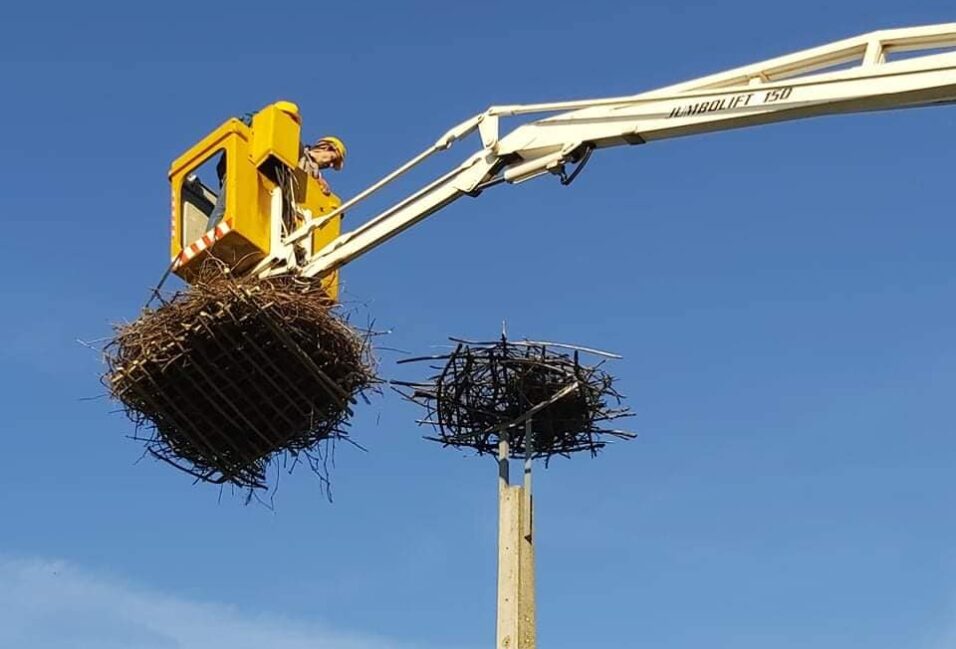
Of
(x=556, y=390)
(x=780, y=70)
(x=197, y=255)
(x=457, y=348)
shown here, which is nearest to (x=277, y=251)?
(x=197, y=255)

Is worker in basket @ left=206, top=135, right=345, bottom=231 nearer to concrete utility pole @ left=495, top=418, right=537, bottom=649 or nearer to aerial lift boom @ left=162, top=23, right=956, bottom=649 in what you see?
aerial lift boom @ left=162, top=23, right=956, bottom=649

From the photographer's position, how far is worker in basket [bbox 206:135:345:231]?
1617 centimetres

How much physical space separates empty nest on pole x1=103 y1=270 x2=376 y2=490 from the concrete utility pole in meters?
1.75

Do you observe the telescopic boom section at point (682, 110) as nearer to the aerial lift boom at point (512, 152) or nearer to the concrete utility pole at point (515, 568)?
the aerial lift boom at point (512, 152)

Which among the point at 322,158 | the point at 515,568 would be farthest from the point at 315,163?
the point at 515,568

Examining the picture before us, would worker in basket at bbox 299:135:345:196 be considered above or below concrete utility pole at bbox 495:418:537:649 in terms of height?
above

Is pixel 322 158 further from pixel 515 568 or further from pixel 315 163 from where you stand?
pixel 515 568

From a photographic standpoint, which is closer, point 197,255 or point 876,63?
point 876,63

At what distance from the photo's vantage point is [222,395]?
51.9ft

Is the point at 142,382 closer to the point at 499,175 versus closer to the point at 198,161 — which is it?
the point at 198,161

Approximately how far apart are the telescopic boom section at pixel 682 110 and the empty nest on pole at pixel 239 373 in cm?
70

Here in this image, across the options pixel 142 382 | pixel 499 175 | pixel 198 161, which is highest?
pixel 198 161

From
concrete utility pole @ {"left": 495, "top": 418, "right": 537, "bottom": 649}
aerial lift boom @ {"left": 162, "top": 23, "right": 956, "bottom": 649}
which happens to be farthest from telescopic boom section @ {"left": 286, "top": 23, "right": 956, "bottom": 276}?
concrete utility pole @ {"left": 495, "top": 418, "right": 537, "bottom": 649}

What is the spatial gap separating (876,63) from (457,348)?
18.8 feet
